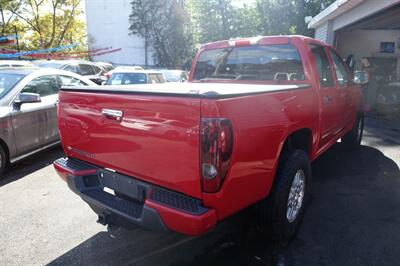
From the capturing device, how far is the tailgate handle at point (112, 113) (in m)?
2.57

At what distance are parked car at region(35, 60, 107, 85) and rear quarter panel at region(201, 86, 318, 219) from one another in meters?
11.7

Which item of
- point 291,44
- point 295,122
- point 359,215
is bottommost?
point 359,215

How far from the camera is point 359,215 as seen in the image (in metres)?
3.79

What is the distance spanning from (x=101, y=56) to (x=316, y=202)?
35.0 m

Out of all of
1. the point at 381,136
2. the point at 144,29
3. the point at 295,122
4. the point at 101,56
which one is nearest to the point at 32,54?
the point at 101,56

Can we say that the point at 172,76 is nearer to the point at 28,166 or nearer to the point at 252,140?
the point at 28,166

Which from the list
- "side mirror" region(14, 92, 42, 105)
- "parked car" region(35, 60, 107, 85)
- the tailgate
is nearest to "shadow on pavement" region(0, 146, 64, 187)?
"side mirror" region(14, 92, 42, 105)

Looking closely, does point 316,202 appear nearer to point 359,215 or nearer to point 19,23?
point 359,215

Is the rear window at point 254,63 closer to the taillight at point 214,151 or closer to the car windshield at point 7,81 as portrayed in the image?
the taillight at point 214,151

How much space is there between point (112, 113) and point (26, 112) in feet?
10.8

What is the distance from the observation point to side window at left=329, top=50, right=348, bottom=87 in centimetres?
480

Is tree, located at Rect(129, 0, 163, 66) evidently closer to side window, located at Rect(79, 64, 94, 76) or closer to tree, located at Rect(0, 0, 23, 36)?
tree, located at Rect(0, 0, 23, 36)

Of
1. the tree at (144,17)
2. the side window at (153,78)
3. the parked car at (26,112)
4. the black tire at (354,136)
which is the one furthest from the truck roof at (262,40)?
the tree at (144,17)

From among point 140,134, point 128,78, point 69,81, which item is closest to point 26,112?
point 69,81
